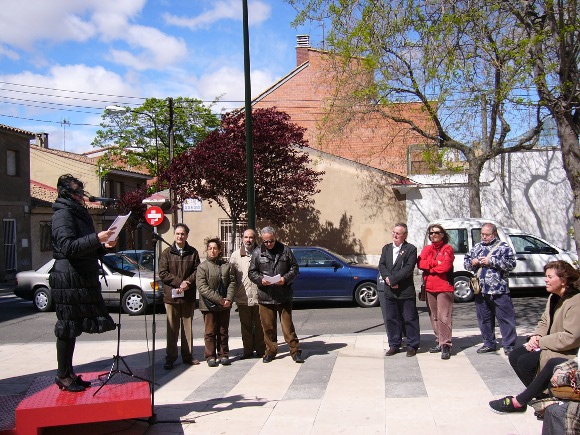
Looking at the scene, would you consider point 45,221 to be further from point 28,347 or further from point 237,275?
point 237,275

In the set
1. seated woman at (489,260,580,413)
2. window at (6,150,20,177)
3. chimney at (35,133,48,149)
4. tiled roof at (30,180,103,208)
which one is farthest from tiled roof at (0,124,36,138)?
seated woman at (489,260,580,413)

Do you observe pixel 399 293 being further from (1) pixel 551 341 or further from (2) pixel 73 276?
(2) pixel 73 276

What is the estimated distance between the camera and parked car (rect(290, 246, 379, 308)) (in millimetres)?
14492

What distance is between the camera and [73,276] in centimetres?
534

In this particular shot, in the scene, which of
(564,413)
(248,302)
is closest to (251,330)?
(248,302)

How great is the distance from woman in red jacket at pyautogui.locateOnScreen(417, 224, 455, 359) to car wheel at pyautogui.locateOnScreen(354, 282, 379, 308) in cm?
599

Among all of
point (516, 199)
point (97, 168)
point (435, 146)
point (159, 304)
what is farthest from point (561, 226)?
point (97, 168)

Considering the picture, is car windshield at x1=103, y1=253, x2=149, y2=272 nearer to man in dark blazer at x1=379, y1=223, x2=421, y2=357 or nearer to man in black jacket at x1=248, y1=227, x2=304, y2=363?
man in black jacket at x1=248, y1=227, x2=304, y2=363

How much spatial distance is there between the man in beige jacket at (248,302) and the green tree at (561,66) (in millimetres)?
4677

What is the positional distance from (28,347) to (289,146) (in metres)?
12.3

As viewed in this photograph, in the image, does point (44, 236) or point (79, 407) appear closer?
point (79, 407)

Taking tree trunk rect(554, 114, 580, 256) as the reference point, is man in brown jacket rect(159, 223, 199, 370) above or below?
below

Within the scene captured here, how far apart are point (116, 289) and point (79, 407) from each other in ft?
32.2

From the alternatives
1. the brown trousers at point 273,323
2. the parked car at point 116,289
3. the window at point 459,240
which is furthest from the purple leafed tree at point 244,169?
the brown trousers at point 273,323
